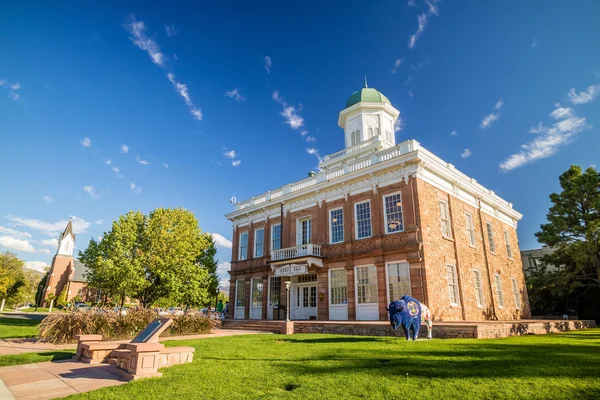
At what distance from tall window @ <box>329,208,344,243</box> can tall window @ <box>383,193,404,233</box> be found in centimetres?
329

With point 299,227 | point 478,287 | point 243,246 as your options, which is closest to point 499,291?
point 478,287

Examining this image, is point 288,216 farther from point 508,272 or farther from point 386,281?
point 508,272

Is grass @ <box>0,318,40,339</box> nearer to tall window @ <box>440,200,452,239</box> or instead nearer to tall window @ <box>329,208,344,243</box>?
tall window @ <box>329,208,344,243</box>

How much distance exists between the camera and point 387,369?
Result: 654 cm

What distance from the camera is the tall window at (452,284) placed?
A: 60.8ft

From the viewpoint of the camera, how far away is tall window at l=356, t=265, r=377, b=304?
755 inches

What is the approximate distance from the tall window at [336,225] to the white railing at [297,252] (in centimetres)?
121

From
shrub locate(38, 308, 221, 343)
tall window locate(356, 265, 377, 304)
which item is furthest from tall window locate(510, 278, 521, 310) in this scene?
shrub locate(38, 308, 221, 343)

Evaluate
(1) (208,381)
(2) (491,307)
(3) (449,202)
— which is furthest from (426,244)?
(1) (208,381)

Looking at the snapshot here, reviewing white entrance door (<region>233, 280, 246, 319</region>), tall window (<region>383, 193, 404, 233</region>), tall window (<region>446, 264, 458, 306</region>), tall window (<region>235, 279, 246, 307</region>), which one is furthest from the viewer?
tall window (<region>235, 279, 246, 307</region>)

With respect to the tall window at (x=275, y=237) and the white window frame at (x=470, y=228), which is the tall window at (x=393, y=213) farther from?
the tall window at (x=275, y=237)

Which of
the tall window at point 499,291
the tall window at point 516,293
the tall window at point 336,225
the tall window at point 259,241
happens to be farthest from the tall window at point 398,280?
the tall window at point 516,293

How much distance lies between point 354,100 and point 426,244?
48.6 feet

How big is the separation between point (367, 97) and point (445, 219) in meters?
12.4
